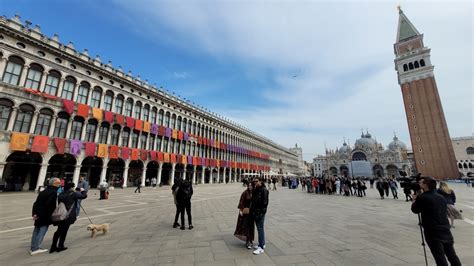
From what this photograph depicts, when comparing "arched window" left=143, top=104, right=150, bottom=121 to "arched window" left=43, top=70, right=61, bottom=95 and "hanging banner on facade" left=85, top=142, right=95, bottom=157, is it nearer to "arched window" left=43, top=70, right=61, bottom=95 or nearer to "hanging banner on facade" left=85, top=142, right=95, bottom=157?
"hanging banner on facade" left=85, top=142, right=95, bottom=157

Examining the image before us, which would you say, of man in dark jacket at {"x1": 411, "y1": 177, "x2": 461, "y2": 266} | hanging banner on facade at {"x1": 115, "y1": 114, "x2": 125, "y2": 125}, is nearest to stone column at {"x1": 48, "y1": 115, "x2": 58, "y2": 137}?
hanging banner on facade at {"x1": 115, "y1": 114, "x2": 125, "y2": 125}

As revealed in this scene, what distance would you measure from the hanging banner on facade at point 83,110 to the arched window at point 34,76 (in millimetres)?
3698

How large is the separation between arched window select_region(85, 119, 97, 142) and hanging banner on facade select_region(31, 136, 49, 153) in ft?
12.6

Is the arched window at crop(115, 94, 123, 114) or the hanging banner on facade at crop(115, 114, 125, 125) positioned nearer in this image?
the hanging banner on facade at crop(115, 114, 125, 125)

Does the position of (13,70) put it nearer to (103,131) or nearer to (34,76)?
(34,76)

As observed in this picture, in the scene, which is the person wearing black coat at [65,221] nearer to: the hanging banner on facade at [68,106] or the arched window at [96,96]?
the hanging banner on facade at [68,106]

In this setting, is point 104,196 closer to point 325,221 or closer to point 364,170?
point 325,221

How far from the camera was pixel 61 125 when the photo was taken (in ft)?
70.4

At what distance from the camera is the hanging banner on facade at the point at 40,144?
19047 mm

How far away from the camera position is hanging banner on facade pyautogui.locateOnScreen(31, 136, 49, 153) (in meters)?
19.0

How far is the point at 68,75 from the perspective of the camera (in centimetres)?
2238

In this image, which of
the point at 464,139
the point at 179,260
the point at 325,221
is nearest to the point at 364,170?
the point at 464,139

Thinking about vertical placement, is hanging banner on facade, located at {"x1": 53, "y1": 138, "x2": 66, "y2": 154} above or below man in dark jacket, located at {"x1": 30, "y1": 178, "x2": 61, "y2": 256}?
above

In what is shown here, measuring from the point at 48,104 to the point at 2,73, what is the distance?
3850 millimetres
